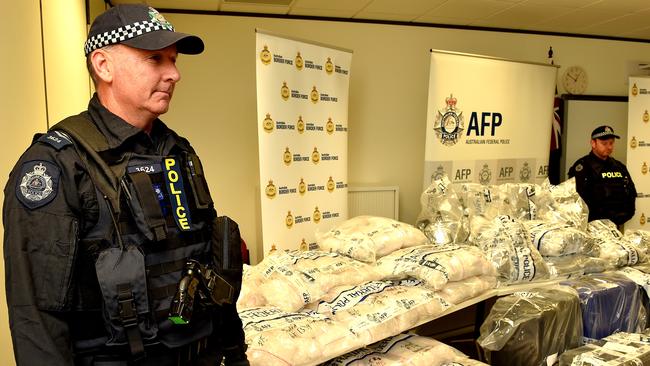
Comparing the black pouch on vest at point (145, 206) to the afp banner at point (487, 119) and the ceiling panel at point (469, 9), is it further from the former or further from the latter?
the ceiling panel at point (469, 9)

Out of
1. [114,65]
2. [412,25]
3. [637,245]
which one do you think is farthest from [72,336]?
[412,25]

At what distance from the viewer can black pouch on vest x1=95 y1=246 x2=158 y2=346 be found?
39.1 inches

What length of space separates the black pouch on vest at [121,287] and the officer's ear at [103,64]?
0.42 metres

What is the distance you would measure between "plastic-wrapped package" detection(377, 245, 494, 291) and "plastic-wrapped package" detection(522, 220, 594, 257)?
0.48 m

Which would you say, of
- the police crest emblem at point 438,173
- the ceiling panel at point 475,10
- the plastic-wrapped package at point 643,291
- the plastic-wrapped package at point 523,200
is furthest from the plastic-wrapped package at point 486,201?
the ceiling panel at point 475,10

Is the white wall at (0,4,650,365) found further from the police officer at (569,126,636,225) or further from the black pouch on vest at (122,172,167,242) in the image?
the black pouch on vest at (122,172,167,242)

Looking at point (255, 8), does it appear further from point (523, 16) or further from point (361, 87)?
point (523, 16)

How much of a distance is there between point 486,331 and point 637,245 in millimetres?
1702

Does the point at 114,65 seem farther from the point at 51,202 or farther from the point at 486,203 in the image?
the point at 486,203

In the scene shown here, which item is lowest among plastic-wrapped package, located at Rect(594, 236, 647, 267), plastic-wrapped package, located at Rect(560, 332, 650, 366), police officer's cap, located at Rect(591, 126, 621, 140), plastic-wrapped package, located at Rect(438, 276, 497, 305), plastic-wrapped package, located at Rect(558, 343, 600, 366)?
plastic-wrapped package, located at Rect(558, 343, 600, 366)

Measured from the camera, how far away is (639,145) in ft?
16.3

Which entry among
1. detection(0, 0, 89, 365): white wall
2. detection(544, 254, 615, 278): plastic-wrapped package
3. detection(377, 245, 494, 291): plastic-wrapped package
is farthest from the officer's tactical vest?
detection(544, 254, 615, 278): plastic-wrapped package

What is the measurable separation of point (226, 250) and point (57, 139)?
51cm

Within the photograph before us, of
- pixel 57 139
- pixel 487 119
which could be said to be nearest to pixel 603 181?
pixel 487 119
